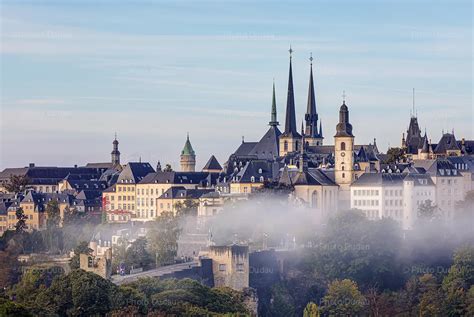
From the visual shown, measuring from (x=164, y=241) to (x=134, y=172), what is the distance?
41.1 metres

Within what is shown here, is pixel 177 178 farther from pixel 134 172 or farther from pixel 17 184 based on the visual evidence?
pixel 17 184

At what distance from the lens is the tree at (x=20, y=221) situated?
397ft

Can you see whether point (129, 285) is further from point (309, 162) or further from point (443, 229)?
point (309, 162)

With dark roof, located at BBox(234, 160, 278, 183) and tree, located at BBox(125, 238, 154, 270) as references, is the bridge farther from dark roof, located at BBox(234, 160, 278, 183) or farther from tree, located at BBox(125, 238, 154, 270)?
dark roof, located at BBox(234, 160, 278, 183)

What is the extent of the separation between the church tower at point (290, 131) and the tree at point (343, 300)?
49.0m

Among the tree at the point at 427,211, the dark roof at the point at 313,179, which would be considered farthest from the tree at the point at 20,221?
the tree at the point at 427,211

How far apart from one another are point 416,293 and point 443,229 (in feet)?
52.3

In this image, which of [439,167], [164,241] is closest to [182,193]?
[439,167]

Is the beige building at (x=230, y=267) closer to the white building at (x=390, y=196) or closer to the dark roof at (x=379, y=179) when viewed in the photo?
the white building at (x=390, y=196)

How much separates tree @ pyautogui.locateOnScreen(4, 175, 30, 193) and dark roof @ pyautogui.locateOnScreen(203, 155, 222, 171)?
1908 centimetres

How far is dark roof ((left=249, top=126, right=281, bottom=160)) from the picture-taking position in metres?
141

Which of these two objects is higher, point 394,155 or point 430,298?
point 394,155

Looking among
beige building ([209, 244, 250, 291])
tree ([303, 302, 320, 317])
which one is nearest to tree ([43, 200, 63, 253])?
beige building ([209, 244, 250, 291])

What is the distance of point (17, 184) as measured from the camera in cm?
14962
